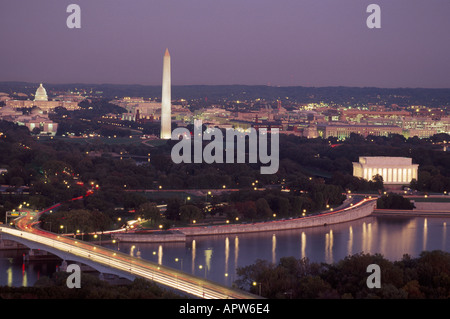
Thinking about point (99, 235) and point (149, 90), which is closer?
point (99, 235)

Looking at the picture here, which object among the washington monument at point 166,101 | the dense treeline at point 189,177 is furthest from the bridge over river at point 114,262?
the washington monument at point 166,101

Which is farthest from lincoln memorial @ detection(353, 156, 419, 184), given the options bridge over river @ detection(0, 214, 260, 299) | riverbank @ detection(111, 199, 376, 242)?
bridge over river @ detection(0, 214, 260, 299)

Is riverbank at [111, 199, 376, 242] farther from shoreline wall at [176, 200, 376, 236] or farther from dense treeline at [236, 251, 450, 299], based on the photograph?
dense treeline at [236, 251, 450, 299]

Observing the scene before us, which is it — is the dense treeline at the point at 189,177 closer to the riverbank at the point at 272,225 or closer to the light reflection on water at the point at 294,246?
the riverbank at the point at 272,225

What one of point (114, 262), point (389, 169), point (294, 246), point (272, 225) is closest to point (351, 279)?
point (114, 262)
